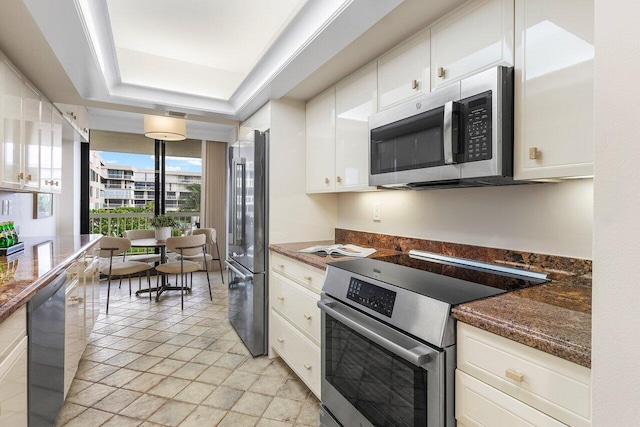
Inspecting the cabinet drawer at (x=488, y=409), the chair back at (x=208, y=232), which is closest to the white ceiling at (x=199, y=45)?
the cabinet drawer at (x=488, y=409)

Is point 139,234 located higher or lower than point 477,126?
lower

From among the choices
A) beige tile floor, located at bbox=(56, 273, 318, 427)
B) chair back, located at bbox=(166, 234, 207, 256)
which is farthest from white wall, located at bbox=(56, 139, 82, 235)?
beige tile floor, located at bbox=(56, 273, 318, 427)

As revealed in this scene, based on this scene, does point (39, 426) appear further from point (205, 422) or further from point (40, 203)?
point (40, 203)

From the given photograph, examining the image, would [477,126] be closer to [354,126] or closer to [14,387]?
[354,126]

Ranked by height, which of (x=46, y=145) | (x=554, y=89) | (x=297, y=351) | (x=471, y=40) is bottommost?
(x=297, y=351)

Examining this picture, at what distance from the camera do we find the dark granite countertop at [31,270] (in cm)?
121

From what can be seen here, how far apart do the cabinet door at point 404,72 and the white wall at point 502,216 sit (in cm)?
60

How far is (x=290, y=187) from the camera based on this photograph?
2.73m

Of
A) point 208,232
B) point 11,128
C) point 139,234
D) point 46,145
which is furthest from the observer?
point 208,232

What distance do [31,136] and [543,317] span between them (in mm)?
3185

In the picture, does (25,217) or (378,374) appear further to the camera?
(25,217)

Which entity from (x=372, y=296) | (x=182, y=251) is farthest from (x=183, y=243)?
(x=372, y=296)

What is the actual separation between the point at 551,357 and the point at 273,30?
2.74m

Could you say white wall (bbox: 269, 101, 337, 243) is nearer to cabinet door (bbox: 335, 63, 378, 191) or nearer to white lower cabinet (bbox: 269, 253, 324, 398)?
white lower cabinet (bbox: 269, 253, 324, 398)
